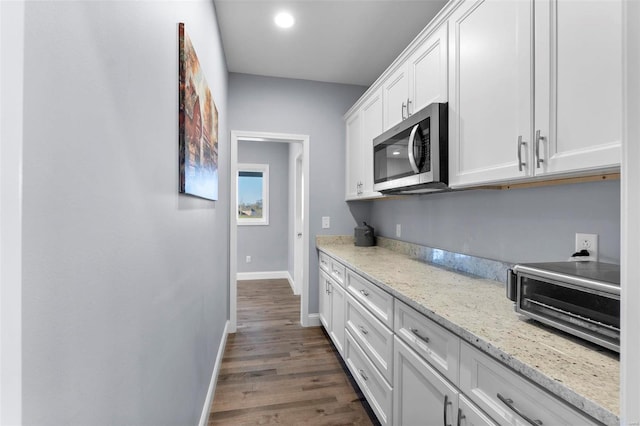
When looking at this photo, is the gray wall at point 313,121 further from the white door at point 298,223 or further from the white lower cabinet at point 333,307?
the white door at point 298,223

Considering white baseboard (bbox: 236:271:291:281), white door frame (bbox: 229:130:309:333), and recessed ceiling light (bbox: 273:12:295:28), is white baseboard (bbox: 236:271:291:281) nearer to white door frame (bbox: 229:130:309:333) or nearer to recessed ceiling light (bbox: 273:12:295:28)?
white door frame (bbox: 229:130:309:333)

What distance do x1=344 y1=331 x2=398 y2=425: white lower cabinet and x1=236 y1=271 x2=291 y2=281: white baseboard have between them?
10.6 ft

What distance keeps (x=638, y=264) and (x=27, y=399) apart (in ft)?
2.78

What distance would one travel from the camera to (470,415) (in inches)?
38.5

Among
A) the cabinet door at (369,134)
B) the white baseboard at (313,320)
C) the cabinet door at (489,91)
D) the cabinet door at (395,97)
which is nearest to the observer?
the cabinet door at (489,91)

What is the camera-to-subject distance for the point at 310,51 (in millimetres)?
2768

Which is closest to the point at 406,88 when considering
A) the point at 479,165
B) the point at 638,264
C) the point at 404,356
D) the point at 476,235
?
the point at 479,165

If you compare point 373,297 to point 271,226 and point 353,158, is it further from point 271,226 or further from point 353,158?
point 271,226

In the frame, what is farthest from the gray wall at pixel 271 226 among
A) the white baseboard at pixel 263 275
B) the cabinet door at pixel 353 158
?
the cabinet door at pixel 353 158

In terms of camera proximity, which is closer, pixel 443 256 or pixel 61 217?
pixel 61 217

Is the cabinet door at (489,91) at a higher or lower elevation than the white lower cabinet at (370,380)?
higher

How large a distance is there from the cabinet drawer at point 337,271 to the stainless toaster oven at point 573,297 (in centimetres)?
148

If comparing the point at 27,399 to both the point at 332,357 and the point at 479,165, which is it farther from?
the point at 332,357

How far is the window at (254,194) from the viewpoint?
551 cm
